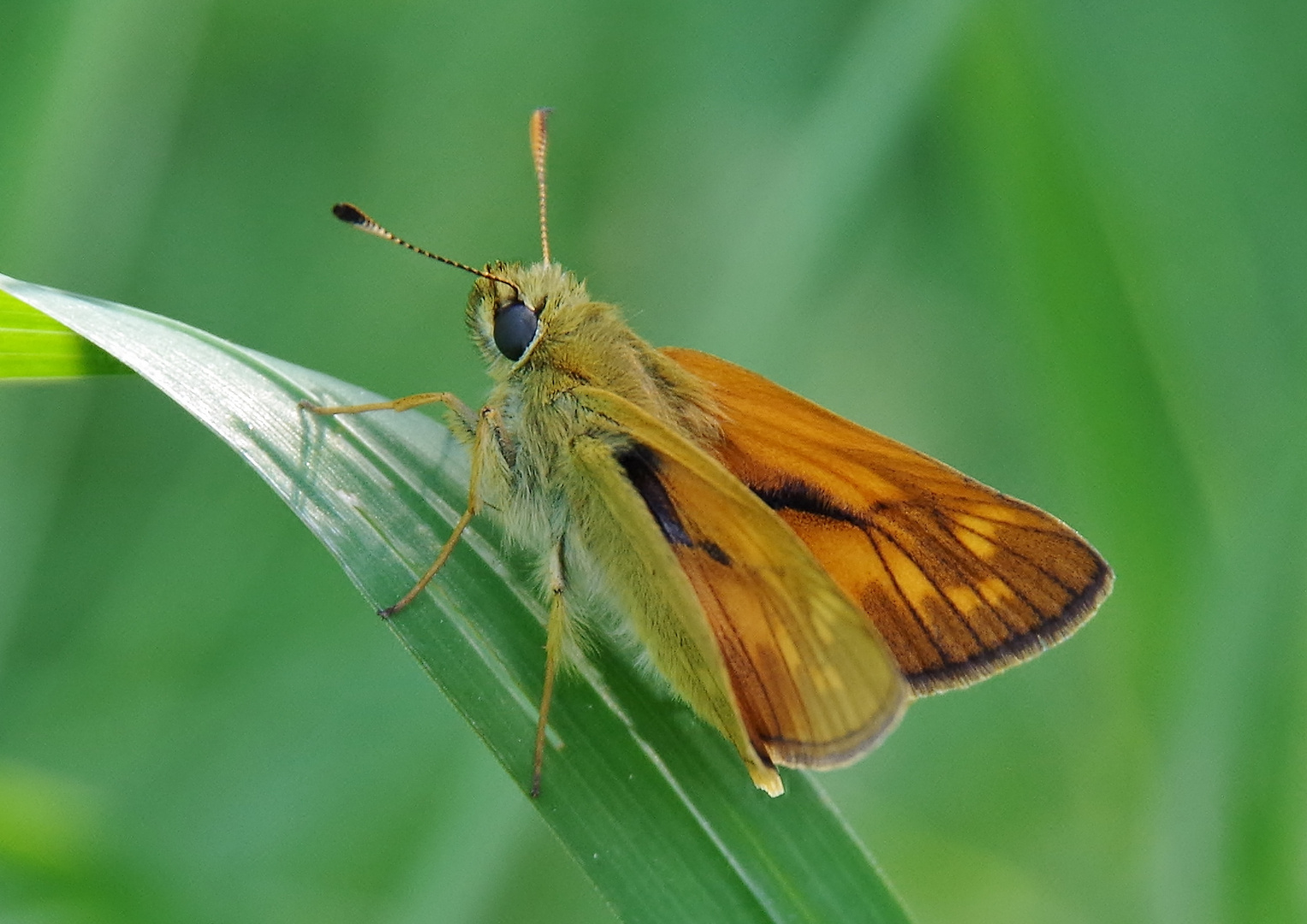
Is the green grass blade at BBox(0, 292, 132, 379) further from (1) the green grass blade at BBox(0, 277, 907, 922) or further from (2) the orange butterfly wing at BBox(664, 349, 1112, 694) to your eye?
(2) the orange butterfly wing at BBox(664, 349, 1112, 694)

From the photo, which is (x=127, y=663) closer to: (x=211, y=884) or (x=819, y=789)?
(x=211, y=884)

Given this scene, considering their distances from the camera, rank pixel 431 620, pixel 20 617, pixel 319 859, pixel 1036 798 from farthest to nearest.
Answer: pixel 1036 798 → pixel 20 617 → pixel 319 859 → pixel 431 620

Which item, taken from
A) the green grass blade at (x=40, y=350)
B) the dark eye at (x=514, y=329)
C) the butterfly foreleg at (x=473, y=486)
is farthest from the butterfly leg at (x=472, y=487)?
the green grass blade at (x=40, y=350)

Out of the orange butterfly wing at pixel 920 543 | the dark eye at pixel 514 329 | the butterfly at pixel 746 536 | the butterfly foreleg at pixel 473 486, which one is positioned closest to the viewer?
the butterfly at pixel 746 536

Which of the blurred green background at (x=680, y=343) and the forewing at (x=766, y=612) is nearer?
the forewing at (x=766, y=612)

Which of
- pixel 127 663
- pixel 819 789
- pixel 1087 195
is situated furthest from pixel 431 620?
pixel 1087 195

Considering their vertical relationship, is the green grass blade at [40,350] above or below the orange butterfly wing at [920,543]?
below

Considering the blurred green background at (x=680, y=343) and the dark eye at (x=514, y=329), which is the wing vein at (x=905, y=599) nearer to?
the blurred green background at (x=680, y=343)
